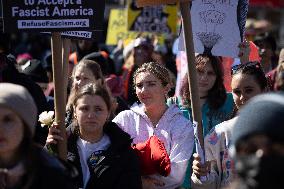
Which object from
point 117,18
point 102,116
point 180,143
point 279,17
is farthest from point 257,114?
point 279,17

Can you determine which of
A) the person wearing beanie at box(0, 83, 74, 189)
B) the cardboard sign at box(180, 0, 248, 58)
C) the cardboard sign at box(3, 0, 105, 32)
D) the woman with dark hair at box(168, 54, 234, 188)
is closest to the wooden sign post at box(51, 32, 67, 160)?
the cardboard sign at box(3, 0, 105, 32)

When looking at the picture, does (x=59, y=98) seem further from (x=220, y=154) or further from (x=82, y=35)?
(x=220, y=154)

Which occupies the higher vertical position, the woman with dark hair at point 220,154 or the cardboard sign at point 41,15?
the cardboard sign at point 41,15

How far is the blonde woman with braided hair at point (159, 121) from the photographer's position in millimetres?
5555

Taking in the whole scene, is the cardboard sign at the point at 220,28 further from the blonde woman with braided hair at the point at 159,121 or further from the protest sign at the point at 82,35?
the protest sign at the point at 82,35

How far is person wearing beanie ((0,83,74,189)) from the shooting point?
358 cm

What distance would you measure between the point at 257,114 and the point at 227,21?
3.73m

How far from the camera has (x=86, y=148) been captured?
5.04m

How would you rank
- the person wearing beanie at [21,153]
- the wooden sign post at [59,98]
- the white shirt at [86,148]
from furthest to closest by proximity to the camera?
the white shirt at [86,148]
the wooden sign post at [59,98]
the person wearing beanie at [21,153]

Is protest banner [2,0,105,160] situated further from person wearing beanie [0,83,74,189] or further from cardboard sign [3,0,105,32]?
person wearing beanie [0,83,74,189]

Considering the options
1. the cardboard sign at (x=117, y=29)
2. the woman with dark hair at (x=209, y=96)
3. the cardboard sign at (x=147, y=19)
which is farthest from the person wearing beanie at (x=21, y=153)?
the cardboard sign at (x=117, y=29)

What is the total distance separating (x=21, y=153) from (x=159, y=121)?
7.31 feet

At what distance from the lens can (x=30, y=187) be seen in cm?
354

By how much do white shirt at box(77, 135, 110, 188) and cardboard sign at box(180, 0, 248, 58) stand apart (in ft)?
5.91
